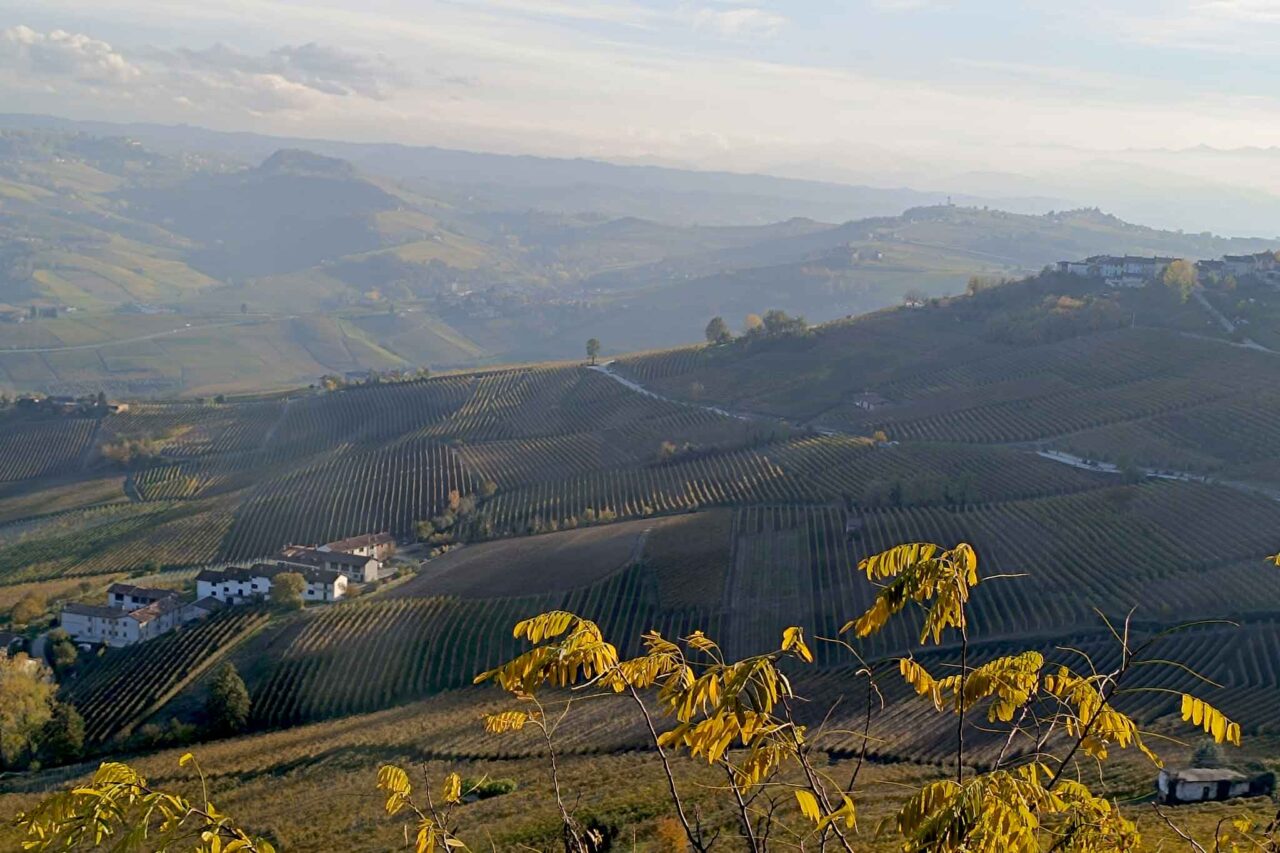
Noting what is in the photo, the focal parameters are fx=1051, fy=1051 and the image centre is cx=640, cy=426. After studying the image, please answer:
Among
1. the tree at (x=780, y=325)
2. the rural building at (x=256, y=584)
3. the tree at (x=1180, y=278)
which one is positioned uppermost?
the tree at (x=1180, y=278)

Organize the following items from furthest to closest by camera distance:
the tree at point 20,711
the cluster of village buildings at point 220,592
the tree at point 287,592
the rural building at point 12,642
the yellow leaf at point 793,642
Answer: the tree at point 287,592, the cluster of village buildings at point 220,592, the rural building at point 12,642, the tree at point 20,711, the yellow leaf at point 793,642

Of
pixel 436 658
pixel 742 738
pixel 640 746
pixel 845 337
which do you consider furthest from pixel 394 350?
pixel 742 738

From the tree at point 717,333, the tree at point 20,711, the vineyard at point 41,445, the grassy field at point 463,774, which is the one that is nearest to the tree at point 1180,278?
the tree at point 717,333

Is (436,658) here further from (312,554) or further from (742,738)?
(742,738)

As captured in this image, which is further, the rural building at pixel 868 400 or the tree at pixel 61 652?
the rural building at pixel 868 400

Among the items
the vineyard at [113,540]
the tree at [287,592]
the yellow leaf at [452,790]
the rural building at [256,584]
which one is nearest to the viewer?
the yellow leaf at [452,790]

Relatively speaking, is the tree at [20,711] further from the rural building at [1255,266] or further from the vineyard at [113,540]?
the rural building at [1255,266]

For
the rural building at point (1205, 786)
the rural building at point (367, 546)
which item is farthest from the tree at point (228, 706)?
the rural building at point (1205, 786)

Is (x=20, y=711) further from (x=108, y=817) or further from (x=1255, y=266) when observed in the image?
(x=1255, y=266)

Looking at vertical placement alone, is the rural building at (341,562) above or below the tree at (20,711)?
above
